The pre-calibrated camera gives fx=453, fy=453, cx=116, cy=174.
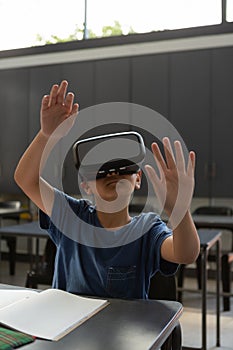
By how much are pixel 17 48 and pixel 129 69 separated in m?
1.42

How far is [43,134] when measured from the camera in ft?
3.99

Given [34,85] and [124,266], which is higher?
[34,85]

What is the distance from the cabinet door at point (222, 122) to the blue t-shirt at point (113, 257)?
11.8ft

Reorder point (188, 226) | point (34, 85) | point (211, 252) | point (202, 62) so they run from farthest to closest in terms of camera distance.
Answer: point (34, 85)
point (202, 62)
point (211, 252)
point (188, 226)

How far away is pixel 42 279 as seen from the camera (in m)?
2.75

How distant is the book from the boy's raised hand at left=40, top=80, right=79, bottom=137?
42 cm

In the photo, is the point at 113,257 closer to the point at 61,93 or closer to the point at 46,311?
the point at 46,311

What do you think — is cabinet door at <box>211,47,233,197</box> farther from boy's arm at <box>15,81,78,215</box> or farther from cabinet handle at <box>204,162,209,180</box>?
boy's arm at <box>15,81,78,215</box>

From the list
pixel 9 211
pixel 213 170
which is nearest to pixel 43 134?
pixel 9 211

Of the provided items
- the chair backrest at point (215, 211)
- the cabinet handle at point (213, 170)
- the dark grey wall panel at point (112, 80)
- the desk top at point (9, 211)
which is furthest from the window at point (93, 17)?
the desk top at point (9, 211)

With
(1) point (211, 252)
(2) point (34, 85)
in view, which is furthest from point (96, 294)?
(2) point (34, 85)

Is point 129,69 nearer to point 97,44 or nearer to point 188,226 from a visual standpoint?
point 97,44

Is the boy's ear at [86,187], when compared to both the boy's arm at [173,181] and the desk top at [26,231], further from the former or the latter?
the desk top at [26,231]

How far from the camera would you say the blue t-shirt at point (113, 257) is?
122cm
